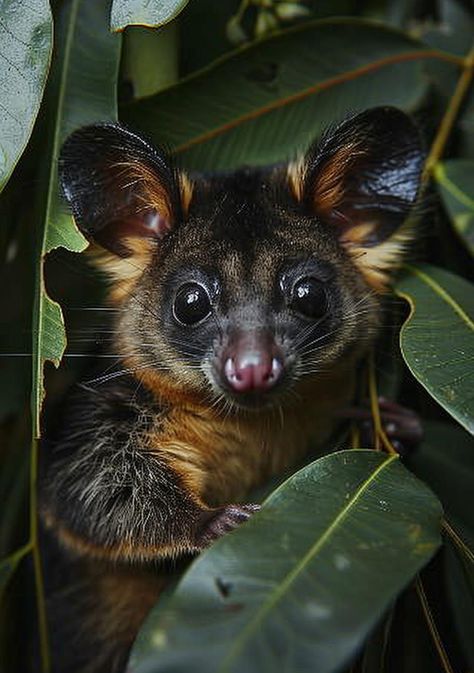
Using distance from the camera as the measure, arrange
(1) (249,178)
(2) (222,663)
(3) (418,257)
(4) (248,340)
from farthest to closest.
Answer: (3) (418,257)
(1) (249,178)
(4) (248,340)
(2) (222,663)

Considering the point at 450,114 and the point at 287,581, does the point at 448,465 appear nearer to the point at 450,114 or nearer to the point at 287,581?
the point at 450,114

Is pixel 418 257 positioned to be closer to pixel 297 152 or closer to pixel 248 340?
pixel 297 152

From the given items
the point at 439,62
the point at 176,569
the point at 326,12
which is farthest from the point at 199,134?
the point at 176,569

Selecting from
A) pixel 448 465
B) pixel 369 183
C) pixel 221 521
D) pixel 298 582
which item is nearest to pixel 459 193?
pixel 369 183

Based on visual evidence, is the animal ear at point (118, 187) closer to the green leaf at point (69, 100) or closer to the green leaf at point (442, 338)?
the green leaf at point (69, 100)

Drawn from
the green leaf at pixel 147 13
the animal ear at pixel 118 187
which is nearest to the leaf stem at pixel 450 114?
the animal ear at pixel 118 187
